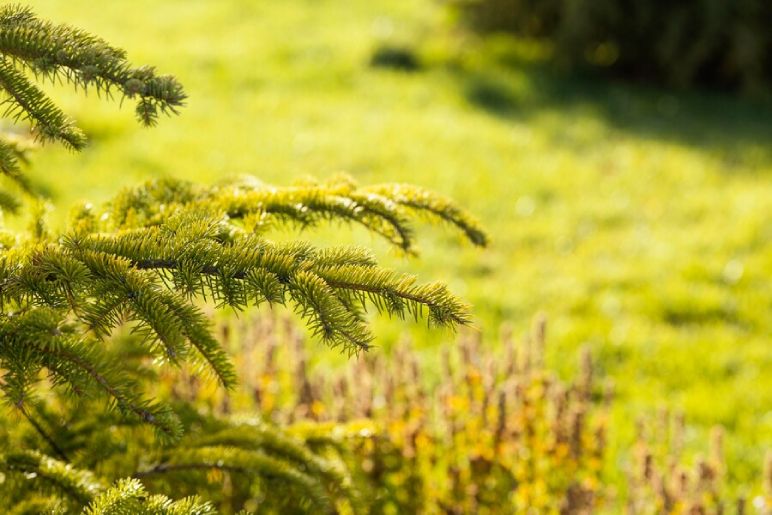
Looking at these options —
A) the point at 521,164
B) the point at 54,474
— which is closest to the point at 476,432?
the point at 54,474

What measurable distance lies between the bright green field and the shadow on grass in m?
0.03

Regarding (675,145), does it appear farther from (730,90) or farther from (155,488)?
(155,488)

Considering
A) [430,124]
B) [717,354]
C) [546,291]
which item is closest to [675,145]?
[430,124]

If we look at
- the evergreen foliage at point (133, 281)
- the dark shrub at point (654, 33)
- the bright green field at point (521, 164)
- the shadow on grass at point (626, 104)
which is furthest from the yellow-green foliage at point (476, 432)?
the dark shrub at point (654, 33)

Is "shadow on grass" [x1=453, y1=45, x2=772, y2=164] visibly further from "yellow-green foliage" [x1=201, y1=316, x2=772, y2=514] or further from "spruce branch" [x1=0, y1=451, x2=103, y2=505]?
"spruce branch" [x1=0, y1=451, x2=103, y2=505]

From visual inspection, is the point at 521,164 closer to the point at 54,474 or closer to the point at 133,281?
the point at 54,474

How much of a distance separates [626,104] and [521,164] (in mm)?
2124

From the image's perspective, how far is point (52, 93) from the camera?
910 cm

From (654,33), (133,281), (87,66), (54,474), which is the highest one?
(654,33)

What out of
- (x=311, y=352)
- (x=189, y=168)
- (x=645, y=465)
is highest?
(x=189, y=168)

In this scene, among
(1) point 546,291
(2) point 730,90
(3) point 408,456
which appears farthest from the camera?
(2) point 730,90

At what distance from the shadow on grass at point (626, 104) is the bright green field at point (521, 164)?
0.03 m

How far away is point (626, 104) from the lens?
887 centimetres

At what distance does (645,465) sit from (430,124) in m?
5.97
